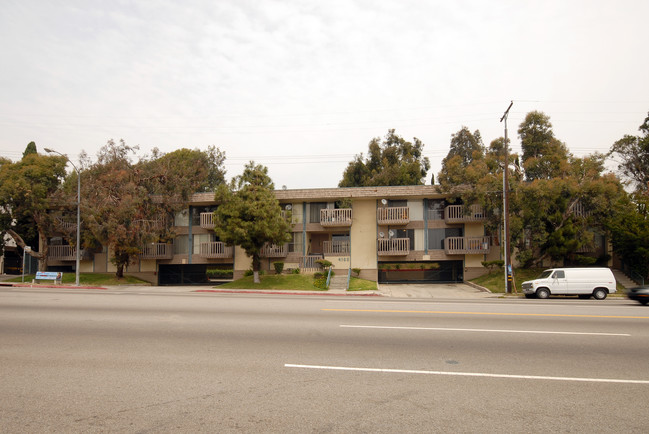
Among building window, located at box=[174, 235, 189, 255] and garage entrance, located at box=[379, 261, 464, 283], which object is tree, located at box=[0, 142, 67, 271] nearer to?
building window, located at box=[174, 235, 189, 255]

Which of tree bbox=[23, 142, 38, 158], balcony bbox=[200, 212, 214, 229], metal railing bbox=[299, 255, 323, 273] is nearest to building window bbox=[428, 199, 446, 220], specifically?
metal railing bbox=[299, 255, 323, 273]

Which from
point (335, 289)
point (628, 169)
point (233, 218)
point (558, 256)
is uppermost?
point (628, 169)

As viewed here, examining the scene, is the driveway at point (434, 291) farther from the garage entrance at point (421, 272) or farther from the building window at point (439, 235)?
the building window at point (439, 235)

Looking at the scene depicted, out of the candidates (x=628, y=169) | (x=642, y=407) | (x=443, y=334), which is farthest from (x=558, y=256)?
(x=642, y=407)

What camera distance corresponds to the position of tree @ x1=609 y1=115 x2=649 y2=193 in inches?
1738

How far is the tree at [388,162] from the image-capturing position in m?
50.7

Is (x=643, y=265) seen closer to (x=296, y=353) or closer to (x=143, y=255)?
(x=296, y=353)

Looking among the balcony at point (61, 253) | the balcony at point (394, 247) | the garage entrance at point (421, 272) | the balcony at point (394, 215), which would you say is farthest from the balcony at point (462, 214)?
the balcony at point (61, 253)

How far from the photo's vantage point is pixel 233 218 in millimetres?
29484

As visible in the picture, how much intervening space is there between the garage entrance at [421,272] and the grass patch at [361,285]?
11.4ft

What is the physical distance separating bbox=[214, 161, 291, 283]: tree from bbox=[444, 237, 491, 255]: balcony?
496 inches

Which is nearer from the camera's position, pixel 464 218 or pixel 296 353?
pixel 296 353

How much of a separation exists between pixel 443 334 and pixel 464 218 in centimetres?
2474

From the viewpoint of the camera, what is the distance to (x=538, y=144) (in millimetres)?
38344
